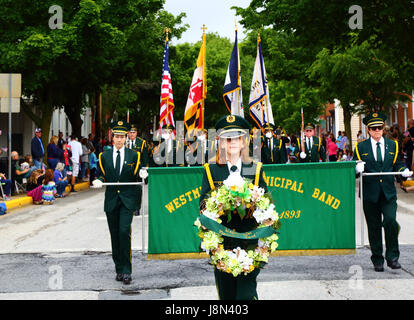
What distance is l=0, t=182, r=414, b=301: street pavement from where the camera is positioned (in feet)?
20.8

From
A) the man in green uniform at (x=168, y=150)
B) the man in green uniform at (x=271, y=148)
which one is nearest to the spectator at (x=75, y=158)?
the man in green uniform at (x=168, y=150)

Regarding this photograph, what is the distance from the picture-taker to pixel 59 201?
1809 cm

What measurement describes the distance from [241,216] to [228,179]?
30 cm

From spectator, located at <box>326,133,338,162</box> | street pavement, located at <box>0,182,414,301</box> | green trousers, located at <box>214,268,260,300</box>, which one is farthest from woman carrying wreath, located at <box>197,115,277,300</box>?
spectator, located at <box>326,133,338,162</box>

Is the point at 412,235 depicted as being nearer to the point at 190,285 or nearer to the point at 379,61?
the point at 190,285

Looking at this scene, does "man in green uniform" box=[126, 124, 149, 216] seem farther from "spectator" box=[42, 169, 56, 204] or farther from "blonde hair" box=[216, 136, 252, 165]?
"blonde hair" box=[216, 136, 252, 165]

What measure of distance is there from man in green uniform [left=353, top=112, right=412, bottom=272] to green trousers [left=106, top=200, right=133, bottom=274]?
315 centimetres

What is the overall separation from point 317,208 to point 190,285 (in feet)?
7.41

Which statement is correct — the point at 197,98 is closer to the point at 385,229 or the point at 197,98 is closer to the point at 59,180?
the point at 385,229

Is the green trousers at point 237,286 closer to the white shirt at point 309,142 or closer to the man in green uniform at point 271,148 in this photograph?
the man in green uniform at point 271,148

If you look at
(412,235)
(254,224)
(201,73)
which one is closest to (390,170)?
(412,235)

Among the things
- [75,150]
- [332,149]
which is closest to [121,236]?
[75,150]

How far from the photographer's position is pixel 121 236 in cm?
711
